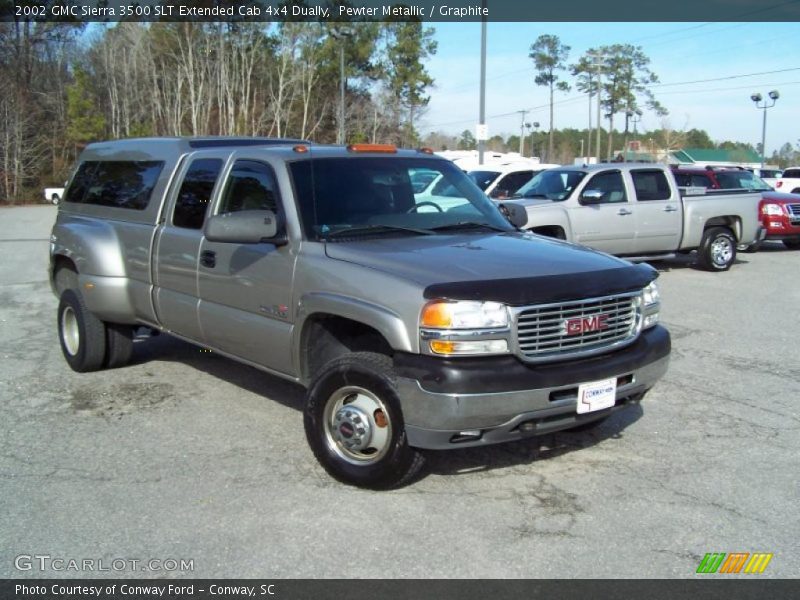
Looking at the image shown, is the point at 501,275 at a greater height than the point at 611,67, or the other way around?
the point at 611,67

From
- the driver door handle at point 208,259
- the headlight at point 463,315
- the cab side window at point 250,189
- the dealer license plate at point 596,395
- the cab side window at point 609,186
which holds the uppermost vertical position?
the cab side window at point 609,186

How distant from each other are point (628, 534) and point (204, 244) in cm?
338

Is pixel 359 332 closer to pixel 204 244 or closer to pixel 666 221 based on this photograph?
pixel 204 244

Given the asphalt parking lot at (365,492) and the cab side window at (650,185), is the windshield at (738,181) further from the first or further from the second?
the asphalt parking lot at (365,492)

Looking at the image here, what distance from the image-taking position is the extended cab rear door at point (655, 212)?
12688 millimetres

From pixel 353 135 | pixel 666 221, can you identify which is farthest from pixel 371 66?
pixel 666 221

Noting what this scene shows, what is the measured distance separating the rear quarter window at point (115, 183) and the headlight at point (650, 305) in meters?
3.91

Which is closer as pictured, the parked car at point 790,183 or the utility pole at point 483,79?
the utility pole at point 483,79

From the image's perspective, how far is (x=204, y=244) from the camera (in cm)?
539

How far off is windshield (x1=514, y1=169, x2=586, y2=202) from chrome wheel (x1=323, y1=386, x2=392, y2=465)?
880 cm

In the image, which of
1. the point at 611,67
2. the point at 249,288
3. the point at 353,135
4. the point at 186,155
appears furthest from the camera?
the point at 611,67

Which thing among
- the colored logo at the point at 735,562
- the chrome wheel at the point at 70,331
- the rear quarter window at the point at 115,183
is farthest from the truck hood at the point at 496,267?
the chrome wheel at the point at 70,331

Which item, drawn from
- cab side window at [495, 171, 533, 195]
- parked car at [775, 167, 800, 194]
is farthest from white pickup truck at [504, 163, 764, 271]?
parked car at [775, 167, 800, 194]

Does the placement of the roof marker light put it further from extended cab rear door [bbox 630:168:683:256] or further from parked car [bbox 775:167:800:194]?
parked car [bbox 775:167:800:194]
